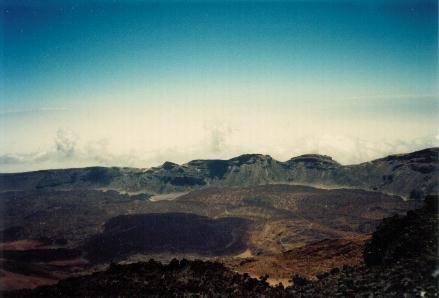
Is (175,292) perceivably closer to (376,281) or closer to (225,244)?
(376,281)

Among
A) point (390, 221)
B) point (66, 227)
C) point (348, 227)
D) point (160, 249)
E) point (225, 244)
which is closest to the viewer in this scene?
point (390, 221)

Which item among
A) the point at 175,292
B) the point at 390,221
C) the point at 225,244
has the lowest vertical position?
the point at 225,244

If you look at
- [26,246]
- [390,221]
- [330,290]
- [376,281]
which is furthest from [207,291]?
[26,246]

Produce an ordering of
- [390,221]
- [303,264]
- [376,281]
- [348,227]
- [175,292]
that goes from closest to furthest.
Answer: [376,281] → [175,292] → [390,221] → [303,264] → [348,227]

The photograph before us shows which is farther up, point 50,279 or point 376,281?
point 376,281

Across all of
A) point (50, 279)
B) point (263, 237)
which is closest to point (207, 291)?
point (50, 279)

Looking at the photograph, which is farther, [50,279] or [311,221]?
[311,221]
